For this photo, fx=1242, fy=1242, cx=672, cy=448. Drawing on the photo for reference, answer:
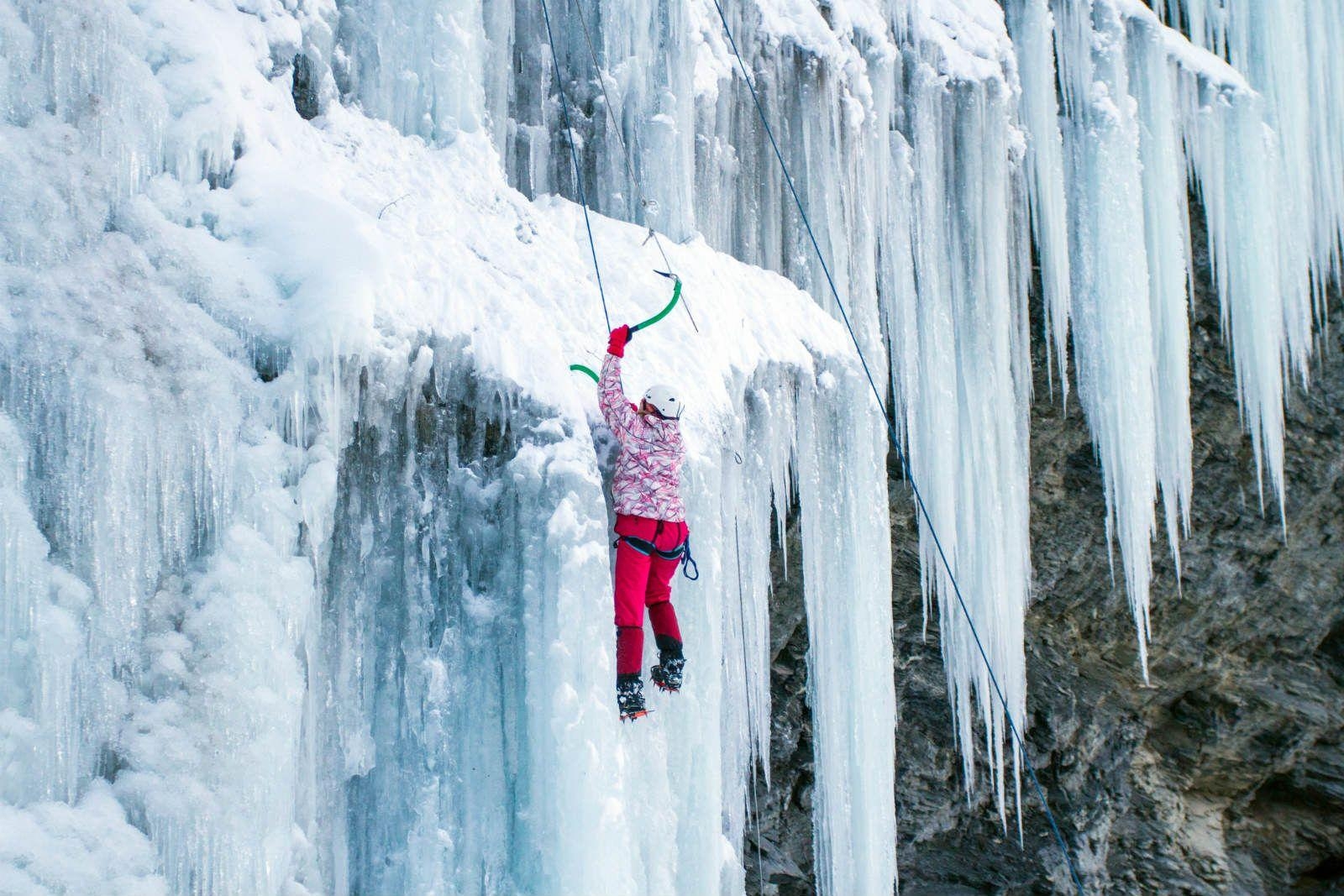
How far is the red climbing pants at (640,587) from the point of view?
13.5ft

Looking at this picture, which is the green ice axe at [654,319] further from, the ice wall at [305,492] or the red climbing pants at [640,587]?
the red climbing pants at [640,587]

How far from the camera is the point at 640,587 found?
4.16 m

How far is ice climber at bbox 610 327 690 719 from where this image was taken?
4.13 metres

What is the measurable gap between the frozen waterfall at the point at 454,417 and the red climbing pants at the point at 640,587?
124 mm

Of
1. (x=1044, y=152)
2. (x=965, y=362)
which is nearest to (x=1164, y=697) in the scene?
(x=965, y=362)

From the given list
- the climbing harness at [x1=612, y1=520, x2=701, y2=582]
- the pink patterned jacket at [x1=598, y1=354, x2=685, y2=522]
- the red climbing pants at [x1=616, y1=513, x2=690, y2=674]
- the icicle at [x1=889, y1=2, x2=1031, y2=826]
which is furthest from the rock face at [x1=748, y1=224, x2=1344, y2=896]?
the pink patterned jacket at [x1=598, y1=354, x2=685, y2=522]

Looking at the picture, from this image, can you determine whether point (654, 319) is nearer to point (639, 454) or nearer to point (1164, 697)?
point (639, 454)

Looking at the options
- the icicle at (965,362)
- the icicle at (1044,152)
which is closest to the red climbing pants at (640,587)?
the icicle at (965,362)

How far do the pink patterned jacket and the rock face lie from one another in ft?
12.0

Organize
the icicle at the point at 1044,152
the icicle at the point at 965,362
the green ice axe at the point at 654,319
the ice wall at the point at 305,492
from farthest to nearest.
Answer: the icicle at the point at 1044,152 < the icicle at the point at 965,362 < the green ice axe at the point at 654,319 < the ice wall at the point at 305,492

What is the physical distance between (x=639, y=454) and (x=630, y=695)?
80cm

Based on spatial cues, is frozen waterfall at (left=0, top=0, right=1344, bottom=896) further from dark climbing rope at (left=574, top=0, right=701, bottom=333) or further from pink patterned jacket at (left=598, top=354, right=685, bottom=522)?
pink patterned jacket at (left=598, top=354, right=685, bottom=522)

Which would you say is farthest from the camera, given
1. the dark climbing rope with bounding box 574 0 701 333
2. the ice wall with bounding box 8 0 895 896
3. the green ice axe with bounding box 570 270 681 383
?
the dark climbing rope with bounding box 574 0 701 333

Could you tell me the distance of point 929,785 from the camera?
8.43 meters
